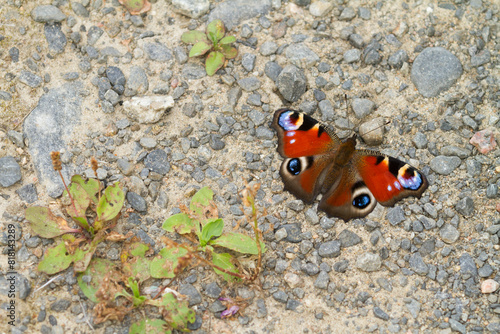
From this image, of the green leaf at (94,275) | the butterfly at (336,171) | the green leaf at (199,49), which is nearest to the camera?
the green leaf at (94,275)

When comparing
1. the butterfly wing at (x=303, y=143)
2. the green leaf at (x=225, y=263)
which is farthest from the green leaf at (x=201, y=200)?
the butterfly wing at (x=303, y=143)

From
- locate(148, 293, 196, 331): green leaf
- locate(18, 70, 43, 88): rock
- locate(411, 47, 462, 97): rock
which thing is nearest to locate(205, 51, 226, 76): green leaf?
locate(18, 70, 43, 88): rock

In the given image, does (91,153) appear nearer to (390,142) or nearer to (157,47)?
(157,47)

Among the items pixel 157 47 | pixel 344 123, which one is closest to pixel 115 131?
A: pixel 157 47

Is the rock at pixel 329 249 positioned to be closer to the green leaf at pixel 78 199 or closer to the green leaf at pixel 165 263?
the green leaf at pixel 165 263

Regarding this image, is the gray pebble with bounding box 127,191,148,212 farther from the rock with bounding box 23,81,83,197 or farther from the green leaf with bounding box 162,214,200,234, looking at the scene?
the rock with bounding box 23,81,83,197

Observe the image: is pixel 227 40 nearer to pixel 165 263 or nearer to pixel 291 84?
pixel 291 84
